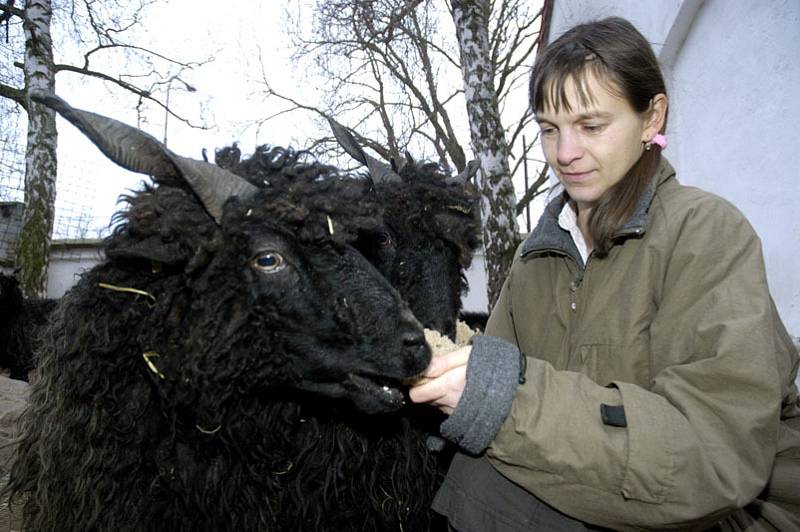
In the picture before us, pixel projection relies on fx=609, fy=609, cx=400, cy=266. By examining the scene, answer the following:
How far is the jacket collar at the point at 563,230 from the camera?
80.5 inches

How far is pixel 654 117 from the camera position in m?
2.23

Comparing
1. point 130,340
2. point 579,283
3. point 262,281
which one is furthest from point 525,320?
point 130,340

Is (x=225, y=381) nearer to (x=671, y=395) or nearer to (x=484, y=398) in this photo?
(x=484, y=398)

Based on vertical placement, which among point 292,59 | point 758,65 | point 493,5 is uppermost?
point 493,5

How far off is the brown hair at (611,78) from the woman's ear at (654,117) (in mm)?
29

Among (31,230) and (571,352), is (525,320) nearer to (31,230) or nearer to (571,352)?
(571,352)

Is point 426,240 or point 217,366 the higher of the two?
point 426,240

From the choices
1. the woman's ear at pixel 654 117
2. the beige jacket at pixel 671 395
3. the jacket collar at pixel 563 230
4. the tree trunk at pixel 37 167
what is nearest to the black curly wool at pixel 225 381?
the beige jacket at pixel 671 395

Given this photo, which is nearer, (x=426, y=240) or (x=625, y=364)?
(x=625, y=364)

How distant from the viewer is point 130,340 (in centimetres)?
249

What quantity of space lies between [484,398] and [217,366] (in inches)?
42.4

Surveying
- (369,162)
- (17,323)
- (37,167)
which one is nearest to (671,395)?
(369,162)

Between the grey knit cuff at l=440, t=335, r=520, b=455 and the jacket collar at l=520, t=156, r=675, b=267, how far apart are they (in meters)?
0.63

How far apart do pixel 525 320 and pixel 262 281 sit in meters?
1.12
